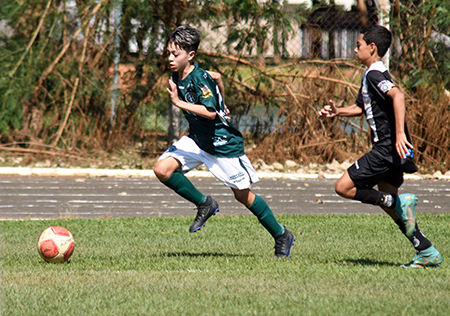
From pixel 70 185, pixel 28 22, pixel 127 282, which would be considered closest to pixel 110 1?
pixel 28 22

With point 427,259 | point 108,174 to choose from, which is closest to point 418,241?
point 427,259

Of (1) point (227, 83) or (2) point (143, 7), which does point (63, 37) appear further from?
(1) point (227, 83)

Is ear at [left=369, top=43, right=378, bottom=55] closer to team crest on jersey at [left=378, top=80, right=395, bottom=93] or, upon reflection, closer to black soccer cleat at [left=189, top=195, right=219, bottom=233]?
team crest on jersey at [left=378, top=80, right=395, bottom=93]

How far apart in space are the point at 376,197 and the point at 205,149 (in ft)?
5.28

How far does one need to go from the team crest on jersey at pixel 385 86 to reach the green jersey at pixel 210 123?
4.49 feet

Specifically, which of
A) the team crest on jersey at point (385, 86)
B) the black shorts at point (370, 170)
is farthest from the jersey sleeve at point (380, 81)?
the black shorts at point (370, 170)

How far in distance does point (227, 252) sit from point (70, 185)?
5.55m

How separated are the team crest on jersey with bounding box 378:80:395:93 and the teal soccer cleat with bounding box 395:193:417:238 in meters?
Answer: 0.84

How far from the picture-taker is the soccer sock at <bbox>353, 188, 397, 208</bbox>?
4766 mm

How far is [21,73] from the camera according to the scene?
11.9 m

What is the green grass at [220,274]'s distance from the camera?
3.61 m

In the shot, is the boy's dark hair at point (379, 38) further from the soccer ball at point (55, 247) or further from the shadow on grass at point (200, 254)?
the soccer ball at point (55, 247)

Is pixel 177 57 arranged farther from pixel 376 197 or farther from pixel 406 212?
pixel 406 212

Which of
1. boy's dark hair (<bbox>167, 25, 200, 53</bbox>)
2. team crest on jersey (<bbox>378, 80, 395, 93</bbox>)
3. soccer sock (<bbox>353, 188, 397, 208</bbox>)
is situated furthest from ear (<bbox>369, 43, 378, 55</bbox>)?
boy's dark hair (<bbox>167, 25, 200, 53</bbox>)
